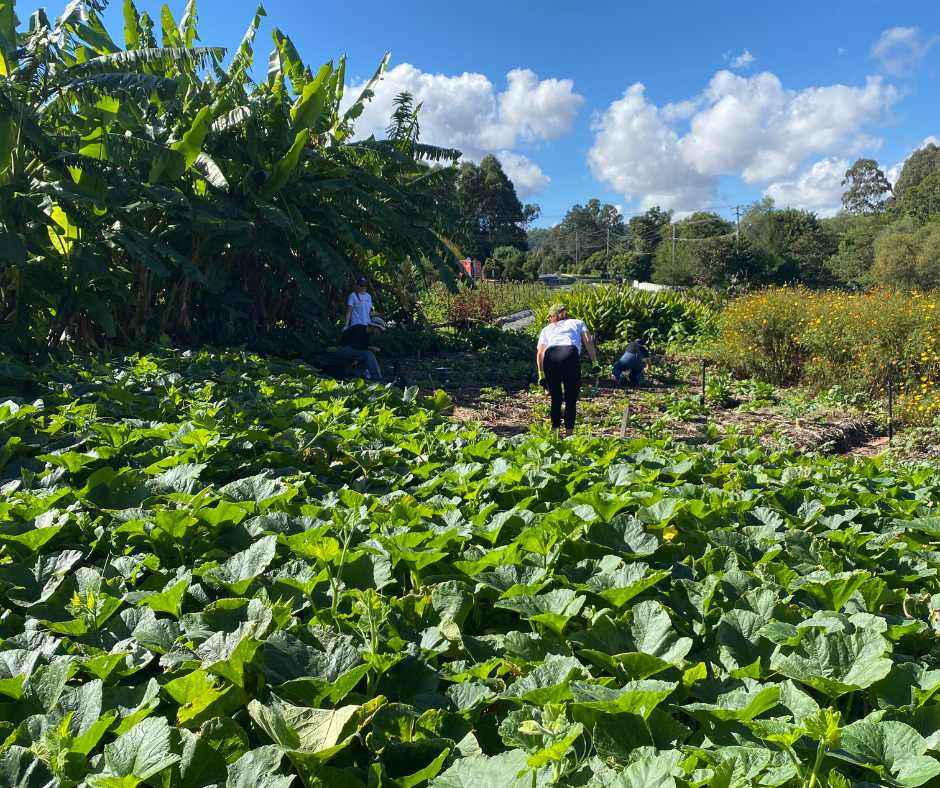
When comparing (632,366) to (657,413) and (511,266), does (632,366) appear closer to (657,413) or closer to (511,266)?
(657,413)

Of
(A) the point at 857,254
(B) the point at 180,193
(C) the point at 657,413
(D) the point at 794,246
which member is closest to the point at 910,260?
(A) the point at 857,254

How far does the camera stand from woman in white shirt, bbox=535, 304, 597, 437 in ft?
26.3

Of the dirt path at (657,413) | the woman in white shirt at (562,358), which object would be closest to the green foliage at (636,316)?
the dirt path at (657,413)

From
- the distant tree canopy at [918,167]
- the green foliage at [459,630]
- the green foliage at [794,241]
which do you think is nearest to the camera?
the green foliage at [459,630]

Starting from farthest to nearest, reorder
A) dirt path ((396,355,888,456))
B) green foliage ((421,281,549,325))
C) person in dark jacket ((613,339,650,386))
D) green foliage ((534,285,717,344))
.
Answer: green foliage ((421,281,549,325)) < green foliage ((534,285,717,344)) < person in dark jacket ((613,339,650,386)) < dirt path ((396,355,888,456))

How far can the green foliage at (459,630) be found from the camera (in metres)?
1.12

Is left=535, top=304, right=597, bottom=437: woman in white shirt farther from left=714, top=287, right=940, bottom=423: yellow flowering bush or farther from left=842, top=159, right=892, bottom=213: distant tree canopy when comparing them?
left=842, top=159, right=892, bottom=213: distant tree canopy

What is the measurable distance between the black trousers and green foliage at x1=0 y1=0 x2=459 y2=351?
4.59 metres

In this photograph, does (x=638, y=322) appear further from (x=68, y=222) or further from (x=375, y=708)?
(x=375, y=708)

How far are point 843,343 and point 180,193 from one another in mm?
10052

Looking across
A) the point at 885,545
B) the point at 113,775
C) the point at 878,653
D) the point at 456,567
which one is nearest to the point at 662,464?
the point at 885,545

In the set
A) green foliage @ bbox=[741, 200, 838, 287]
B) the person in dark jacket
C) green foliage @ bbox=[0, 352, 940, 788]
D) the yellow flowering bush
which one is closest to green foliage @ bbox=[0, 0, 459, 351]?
the person in dark jacket

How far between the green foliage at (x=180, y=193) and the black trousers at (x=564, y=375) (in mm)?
4589

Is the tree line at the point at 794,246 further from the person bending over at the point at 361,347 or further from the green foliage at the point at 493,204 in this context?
the person bending over at the point at 361,347
